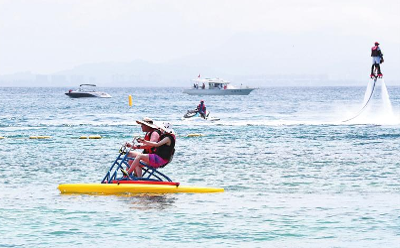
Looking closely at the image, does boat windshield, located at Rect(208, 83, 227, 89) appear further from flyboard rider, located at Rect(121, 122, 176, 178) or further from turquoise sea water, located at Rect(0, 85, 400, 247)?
flyboard rider, located at Rect(121, 122, 176, 178)

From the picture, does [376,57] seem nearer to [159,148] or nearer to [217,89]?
[159,148]

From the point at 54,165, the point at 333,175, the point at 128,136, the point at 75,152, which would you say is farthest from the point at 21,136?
the point at 333,175

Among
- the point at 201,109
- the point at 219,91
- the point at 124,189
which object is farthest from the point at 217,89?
the point at 124,189

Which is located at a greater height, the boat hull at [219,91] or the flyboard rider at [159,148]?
the flyboard rider at [159,148]

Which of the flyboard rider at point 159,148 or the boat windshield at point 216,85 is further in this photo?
the boat windshield at point 216,85

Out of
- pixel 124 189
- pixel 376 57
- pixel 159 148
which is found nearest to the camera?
pixel 159 148

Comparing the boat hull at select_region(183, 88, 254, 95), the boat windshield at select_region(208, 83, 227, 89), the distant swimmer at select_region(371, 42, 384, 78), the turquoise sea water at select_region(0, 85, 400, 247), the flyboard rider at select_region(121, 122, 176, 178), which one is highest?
the distant swimmer at select_region(371, 42, 384, 78)

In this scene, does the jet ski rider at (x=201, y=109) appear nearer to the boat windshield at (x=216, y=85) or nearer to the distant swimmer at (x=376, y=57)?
the distant swimmer at (x=376, y=57)

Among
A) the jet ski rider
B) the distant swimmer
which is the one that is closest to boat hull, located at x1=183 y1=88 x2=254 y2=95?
the jet ski rider

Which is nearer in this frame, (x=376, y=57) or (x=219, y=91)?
(x=376, y=57)

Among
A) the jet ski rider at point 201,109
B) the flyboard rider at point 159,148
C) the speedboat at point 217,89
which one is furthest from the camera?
the speedboat at point 217,89

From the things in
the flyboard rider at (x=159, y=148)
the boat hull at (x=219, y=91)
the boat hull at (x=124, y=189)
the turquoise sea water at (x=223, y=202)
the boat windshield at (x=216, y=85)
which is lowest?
the boat hull at (x=219, y=91)

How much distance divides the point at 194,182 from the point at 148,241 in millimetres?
8574

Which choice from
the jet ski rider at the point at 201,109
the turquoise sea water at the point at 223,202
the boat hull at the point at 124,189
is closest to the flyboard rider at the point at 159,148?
the boat hull at the point at 124,189
